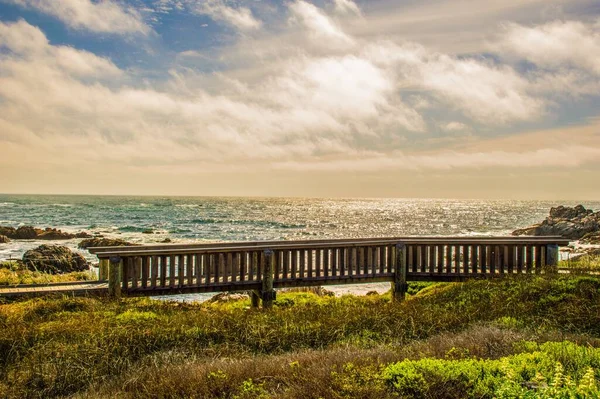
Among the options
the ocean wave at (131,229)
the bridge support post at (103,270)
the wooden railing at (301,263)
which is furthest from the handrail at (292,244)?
the ocean wave at (131,229)

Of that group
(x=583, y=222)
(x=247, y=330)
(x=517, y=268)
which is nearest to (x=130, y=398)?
(x=247, y=330)

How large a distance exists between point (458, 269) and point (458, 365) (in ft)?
26.8

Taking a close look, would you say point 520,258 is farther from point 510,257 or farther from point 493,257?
point 493,257

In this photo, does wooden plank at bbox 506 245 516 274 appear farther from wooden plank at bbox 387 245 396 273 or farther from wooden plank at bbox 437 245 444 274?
wooden plank at bbox 387 245 396 273

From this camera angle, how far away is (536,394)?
3.54m

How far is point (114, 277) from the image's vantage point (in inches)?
396

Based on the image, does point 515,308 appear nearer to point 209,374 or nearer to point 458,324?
point 458,324

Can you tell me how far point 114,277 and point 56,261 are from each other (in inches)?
549

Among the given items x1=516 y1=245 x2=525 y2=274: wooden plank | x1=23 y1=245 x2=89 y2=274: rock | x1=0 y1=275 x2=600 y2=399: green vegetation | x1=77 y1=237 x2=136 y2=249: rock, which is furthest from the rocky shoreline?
x1=23 y1=245 x2=89 y2=274: rock

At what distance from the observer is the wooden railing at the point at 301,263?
10391 millimetres

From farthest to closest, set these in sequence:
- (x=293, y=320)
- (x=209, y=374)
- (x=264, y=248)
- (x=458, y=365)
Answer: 1. (x=264, y=248)
2. (x=293, y=320)
3. (x=209, y=374)
4. (x=458, y=365)

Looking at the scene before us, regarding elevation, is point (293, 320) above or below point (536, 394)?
below

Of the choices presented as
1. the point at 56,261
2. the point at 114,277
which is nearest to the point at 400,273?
the point at 114,277

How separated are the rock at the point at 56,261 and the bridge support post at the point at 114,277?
12.2 metres
